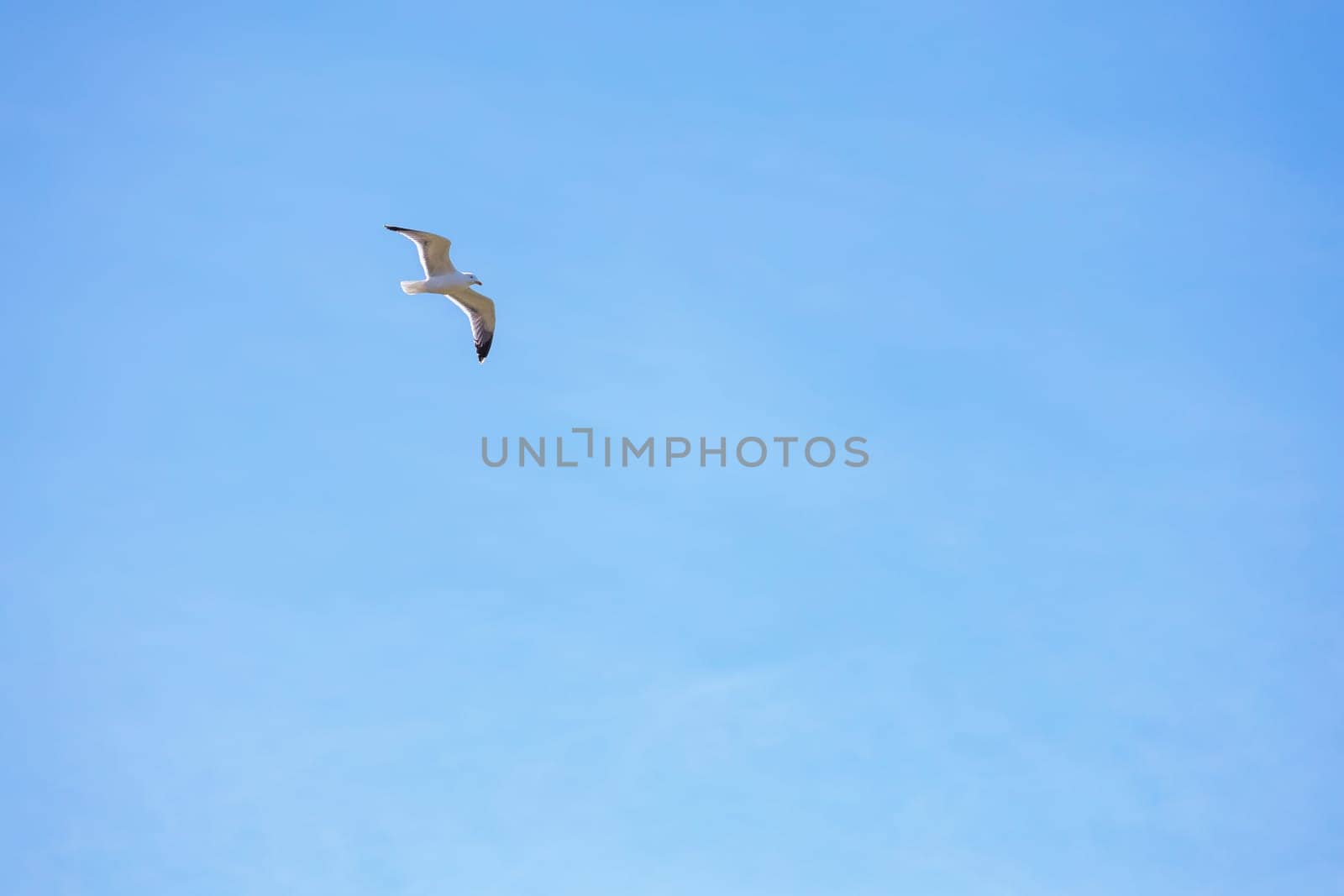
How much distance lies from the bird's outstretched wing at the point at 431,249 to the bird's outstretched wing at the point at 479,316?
2.93ft

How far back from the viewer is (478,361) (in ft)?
151

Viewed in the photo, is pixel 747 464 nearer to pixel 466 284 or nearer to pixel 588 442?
pixel 588 442

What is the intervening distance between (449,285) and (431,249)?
852 millimetres

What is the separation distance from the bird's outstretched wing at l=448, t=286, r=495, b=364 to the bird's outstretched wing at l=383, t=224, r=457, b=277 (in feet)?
2.93

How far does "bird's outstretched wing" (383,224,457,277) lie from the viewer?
146 feet

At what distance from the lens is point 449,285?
45.2 metres

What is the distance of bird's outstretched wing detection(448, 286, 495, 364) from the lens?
4606 cm

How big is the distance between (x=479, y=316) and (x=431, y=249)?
2.29m

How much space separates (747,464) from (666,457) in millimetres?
4412

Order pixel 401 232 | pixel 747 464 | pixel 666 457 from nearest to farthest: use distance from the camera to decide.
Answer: pixel 401 232
pixel 666 457
pixel 747 464

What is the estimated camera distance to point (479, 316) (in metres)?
46.5

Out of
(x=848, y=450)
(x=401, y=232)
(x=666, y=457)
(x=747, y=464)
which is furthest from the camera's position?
(x=848, y=450)

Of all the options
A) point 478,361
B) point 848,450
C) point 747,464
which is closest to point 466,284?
point 478,361

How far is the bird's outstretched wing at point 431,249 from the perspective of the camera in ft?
146
